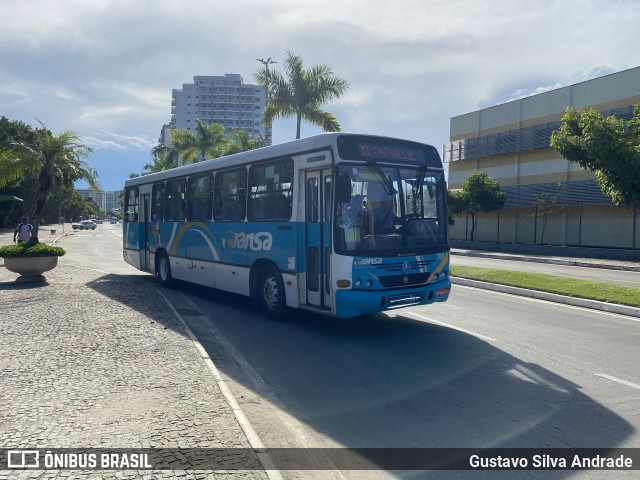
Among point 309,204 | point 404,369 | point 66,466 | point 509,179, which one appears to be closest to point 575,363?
point 404,369

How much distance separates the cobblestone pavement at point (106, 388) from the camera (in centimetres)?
438

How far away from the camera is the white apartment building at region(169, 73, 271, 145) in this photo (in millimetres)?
155375

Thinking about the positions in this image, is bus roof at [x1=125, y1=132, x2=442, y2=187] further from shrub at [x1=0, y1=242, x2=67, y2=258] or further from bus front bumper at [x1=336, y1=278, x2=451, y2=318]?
shrub at [x1=0, y1=242, x2=67, y2=258]

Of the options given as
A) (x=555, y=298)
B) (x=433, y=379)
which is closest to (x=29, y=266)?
(x=433, y=379)

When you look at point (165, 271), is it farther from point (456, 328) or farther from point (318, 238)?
point (456, 328)

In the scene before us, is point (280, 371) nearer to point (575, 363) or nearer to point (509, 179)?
point (575, 363)

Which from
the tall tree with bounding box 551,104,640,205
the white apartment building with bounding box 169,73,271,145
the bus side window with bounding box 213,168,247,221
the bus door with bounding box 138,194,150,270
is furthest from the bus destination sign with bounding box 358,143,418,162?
the white apartment building with bounding box 169,73,271,145

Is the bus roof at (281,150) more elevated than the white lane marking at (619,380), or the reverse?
the bus roof at (281,150)

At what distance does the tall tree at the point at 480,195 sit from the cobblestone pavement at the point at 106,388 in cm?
3387

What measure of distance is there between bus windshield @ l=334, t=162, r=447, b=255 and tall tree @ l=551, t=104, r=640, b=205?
6050mm

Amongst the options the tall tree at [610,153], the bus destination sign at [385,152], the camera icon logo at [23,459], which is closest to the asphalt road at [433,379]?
the camera icon logo at [23,459]

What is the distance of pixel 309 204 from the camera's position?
364 inches

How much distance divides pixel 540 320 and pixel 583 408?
204 inches

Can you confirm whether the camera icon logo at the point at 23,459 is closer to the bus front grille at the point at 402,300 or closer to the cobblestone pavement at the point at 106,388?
the cobblestone pavement at the point at 106,388
